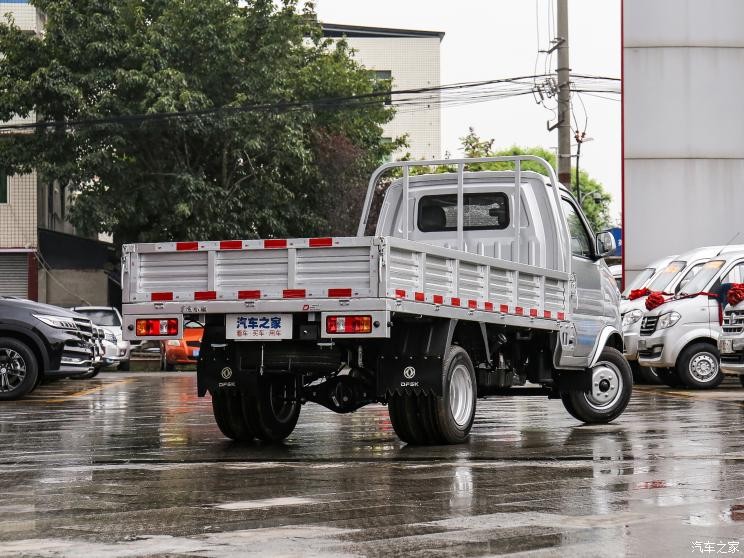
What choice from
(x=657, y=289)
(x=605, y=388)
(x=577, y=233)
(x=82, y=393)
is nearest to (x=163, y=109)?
(x=82, y=393)

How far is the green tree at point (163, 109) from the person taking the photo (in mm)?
37125

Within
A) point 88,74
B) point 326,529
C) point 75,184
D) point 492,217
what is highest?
point 88,74

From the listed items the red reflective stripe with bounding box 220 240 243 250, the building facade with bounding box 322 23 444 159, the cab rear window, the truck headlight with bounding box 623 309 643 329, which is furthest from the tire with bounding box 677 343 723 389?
the building facade with bounding box 322 23 444 159

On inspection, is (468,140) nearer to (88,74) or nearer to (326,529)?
(88,74)

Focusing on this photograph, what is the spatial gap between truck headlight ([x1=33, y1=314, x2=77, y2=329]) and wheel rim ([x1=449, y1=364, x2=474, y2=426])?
378 inches

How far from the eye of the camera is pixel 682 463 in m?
10.7

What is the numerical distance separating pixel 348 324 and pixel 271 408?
2114mm

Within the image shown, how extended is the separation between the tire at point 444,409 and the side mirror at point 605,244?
2991mm

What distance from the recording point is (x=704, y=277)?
2295 cm

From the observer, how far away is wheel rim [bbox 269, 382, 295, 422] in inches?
505

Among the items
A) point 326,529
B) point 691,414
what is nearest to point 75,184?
point 691,414

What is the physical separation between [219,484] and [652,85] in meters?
24.5

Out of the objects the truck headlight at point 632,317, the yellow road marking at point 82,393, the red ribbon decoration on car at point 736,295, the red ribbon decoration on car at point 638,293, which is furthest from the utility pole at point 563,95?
the red ribbon decoration on car at point 736,295

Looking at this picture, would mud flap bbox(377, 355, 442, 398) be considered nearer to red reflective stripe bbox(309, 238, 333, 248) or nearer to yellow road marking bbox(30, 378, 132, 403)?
red reflective stripe bbox(309, 238, 333, 248)
